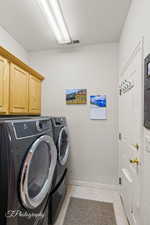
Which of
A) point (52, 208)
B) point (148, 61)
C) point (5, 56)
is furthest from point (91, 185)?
point (5, 56)

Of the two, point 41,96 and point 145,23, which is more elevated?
point 145,23

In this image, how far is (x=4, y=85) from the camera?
1660 mm

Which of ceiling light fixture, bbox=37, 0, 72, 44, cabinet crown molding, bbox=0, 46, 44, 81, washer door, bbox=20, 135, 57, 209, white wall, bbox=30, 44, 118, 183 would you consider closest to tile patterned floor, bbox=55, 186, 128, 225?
white wall, bbox=30, 44, 118, 183

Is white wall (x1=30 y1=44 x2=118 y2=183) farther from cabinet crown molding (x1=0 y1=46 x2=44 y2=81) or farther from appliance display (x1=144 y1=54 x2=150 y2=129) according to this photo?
appliance display (x1=144 y1=54 x2=150 y2=129)

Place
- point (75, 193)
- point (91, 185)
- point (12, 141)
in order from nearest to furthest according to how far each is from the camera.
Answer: point (12, 141), point (75, 193), point (91, 185)

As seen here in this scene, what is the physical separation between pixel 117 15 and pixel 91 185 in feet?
9.11

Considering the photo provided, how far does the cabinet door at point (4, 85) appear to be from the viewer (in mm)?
1611

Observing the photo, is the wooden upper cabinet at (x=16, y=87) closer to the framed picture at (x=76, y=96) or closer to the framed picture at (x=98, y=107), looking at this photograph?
the framed picture at (x=76, y=96)

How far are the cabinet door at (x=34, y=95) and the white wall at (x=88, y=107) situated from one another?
0.22 m

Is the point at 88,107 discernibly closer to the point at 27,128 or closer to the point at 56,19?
the point at 56,19

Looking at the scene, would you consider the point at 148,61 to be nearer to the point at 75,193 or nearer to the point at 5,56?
the point at 5,56

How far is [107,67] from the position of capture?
248cm

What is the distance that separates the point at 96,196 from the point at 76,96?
1777 millimetres

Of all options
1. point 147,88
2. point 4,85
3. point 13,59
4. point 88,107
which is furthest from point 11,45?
point 147,88
